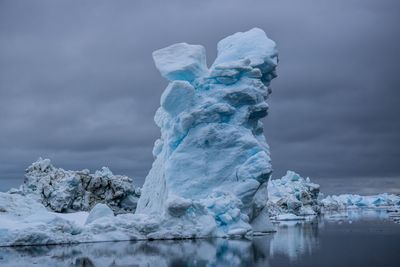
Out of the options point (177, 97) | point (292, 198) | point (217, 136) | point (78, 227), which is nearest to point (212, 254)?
point (78, 227)

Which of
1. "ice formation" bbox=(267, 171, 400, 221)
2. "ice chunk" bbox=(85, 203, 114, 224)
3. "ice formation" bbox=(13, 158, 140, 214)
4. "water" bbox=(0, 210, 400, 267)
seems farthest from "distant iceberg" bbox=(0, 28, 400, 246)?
"ice formation" bbox=(267, 171, 400, 221)

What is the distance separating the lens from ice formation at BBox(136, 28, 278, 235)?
23391mm

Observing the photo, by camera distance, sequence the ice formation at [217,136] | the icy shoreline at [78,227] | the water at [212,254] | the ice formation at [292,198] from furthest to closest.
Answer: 1. the ice formation at [292,198]
2. the ice formation at [217,136]
3. the icy shoreline at [78,227]
4. the water at [212,254]

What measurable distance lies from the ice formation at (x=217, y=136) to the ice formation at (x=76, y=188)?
→ 23.5 ft

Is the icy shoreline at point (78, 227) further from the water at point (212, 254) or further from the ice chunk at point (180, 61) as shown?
the ice chunk at point (180, 61)

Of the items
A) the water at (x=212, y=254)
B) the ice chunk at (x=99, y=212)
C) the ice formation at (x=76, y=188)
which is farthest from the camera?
the ice formation at (x=76, y=188)

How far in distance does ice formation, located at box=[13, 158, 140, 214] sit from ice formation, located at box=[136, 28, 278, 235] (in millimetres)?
7166

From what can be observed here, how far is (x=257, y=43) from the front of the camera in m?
26.4

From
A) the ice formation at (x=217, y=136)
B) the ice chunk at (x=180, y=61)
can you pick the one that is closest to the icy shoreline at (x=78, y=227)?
the ice formation at (x=217, y=136)

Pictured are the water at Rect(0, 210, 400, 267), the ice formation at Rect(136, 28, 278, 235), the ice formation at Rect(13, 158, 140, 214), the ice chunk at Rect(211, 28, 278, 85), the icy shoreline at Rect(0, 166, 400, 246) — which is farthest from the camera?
the ice formation at Rect(13, 158, 140, 214)

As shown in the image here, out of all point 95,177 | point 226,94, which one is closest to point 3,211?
point 226,94

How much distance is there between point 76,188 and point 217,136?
11.9 m

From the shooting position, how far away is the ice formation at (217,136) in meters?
23.4

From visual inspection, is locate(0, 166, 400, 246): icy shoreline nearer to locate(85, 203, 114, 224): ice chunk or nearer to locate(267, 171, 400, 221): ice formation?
locate(85, 203, 114, 224): ice chunk
